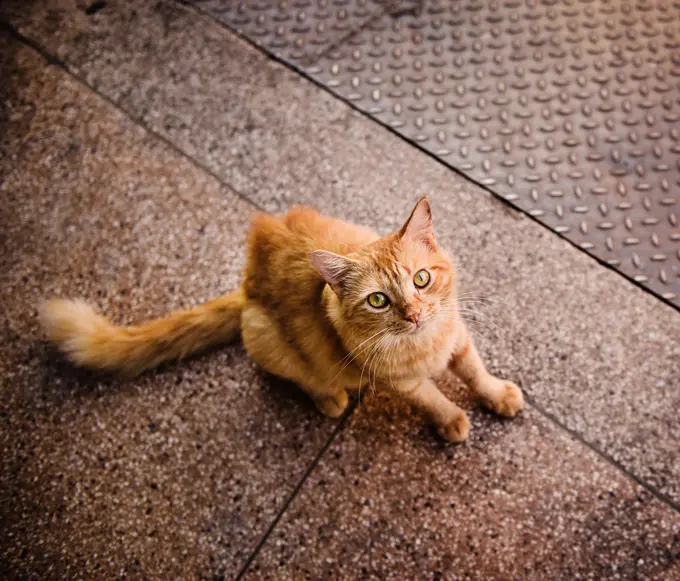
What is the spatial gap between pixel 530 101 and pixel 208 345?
1511 millimetres

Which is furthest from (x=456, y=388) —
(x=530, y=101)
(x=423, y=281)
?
(x=530, y=101)

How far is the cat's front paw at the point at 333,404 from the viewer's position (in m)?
1.72

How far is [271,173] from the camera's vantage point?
216 cm

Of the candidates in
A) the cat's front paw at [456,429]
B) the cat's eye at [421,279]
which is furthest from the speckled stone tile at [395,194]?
the cat's eye at [421,279]

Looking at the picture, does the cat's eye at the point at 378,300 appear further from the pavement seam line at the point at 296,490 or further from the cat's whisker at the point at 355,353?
the pavement seam line at the point at 296,490

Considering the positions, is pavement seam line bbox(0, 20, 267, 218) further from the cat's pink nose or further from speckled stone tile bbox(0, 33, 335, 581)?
the cat's pink nose

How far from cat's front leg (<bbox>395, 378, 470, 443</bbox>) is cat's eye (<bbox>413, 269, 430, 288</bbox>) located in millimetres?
307

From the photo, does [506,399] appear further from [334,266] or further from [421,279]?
[334,266]

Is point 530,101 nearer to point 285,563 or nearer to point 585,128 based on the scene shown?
point 585,128

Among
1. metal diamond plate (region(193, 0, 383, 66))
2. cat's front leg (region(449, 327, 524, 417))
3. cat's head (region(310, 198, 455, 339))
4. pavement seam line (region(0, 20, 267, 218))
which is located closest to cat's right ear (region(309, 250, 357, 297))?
cat's head (region(310, 198, 455, 339))

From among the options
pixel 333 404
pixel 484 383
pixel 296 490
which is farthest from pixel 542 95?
pixel 296 490

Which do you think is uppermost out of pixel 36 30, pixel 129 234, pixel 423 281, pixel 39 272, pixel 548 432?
pixel 423 281

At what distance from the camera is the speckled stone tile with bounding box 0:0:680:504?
1.71 m

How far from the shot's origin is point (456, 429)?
1657 millimetres
